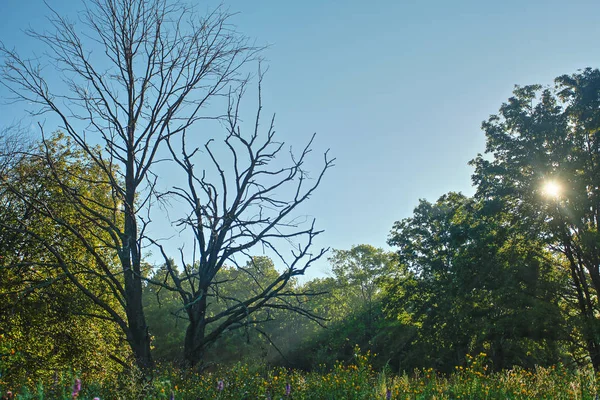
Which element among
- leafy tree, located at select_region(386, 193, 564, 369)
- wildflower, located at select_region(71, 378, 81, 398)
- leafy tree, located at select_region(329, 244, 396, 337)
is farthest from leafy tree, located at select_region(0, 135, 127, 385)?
leafy tree, located at select_region(329, 244, 396, 337)

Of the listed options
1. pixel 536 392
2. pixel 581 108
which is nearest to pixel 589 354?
pixel 581 108

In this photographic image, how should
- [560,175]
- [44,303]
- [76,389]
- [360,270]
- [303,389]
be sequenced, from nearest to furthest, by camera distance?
[76,389], [303,389], [44,303], [560,175], [360,270]

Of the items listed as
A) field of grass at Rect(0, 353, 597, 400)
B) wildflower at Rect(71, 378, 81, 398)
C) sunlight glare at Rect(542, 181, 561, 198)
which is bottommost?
field of grass at Rect(0, 353, 597, 400)

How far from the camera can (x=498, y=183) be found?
2166 cm

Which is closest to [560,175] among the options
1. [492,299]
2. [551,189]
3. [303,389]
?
[551,189]

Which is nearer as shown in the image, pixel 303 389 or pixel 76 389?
pixel 76 389

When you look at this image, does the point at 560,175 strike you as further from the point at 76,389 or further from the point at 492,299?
the point at 76,389

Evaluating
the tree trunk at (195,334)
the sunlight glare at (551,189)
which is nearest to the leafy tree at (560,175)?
the sunlight glare at (551,189)

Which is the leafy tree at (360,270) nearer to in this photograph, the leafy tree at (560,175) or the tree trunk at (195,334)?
the leafy tree at (560,175)

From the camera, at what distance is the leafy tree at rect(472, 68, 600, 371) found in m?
19.0

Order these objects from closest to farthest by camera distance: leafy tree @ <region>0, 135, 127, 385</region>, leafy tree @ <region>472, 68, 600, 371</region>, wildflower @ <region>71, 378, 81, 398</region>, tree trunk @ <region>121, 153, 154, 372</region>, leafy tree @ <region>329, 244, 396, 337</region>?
wildflower @ <region>71, 378, 81, 398</region>, tree trunk @ <region>121, 153, 154, 372</region>, leafy tree @ <region>0, 135, 127, 385</region>, leafy tree @ <region>472, 68, 600, 371</region>, leafy tree @ <region>329, 244, 396, 337</region>

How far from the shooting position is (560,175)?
1922 centimetres

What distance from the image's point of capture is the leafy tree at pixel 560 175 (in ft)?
62.3

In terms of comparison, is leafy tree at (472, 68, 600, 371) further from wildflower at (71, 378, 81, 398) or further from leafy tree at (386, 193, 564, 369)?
wildflower at (71, 378, 81, 398)
